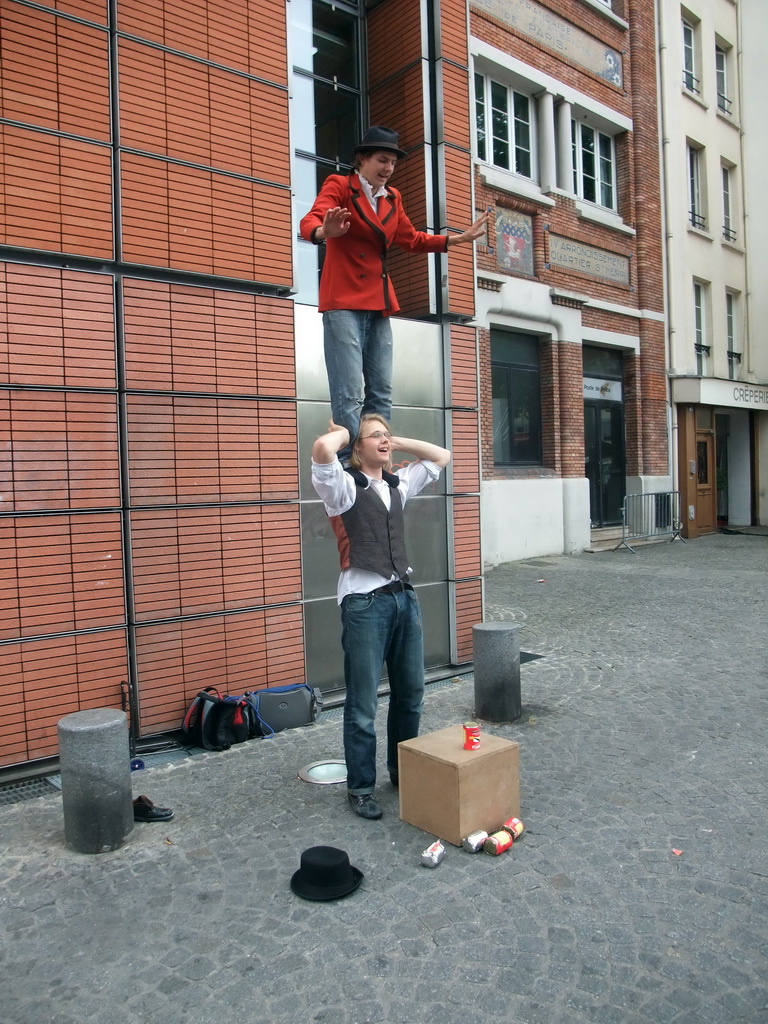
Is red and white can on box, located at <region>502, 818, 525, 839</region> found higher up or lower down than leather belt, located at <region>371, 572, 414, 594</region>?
lower down

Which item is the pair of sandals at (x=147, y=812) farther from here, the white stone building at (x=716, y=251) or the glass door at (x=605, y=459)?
the white stone building at (x=716, y=251)

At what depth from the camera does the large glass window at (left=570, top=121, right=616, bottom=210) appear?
16.5 m

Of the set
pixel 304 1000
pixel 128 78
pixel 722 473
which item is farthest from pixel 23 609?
pixel 722 473

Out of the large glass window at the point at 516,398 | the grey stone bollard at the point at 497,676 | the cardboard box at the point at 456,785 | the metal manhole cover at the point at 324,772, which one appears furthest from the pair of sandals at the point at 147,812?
the large glass window at the point at 516,398

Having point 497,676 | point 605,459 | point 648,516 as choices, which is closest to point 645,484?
point 648,516

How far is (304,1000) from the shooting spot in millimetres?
2852

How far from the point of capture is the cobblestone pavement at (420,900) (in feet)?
9.37

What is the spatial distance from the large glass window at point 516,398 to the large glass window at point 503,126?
3.21 m

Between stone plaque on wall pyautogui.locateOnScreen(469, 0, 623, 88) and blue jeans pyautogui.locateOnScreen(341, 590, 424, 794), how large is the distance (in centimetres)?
1332

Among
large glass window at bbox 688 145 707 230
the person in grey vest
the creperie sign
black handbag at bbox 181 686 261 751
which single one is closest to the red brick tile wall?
black handbag at bbox 181 686 261 751

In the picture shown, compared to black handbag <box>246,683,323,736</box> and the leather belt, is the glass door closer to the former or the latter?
black handbag <box>246,683,323,736</box>

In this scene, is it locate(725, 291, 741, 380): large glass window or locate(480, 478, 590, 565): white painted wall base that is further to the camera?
locate(725, 291, 741, 380): large glass window

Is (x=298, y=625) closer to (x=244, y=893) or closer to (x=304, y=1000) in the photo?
(x=244, y=893)

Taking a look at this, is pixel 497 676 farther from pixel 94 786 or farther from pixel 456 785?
pixel 94 786
